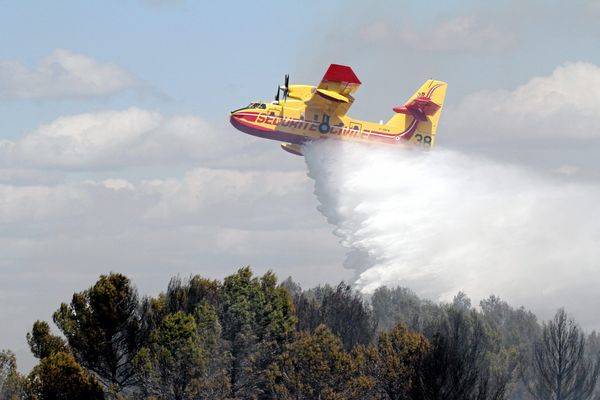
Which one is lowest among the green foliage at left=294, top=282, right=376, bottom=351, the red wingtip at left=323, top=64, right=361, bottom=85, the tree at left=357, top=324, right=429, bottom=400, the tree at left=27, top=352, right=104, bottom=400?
A: the tree at left=27, top=352, right=104, bottom=400

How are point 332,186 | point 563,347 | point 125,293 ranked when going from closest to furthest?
point 125,293 → point 563,347 → point 332,186

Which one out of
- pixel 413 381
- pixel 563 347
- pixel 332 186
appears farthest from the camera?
pixel 332 186

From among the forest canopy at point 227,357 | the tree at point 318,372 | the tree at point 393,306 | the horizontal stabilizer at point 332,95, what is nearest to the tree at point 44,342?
the forest canopy at point 227,357

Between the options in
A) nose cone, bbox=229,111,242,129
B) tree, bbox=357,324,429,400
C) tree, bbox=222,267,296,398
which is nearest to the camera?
tree, bbox=357,324,429,400

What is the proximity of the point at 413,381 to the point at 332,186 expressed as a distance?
73.2 ft

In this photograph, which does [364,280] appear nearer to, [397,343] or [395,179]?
[395,179]

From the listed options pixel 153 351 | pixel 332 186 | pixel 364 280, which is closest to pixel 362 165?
pixel 332 186

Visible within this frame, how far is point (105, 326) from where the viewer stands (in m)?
65.5

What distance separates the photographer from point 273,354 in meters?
68.5

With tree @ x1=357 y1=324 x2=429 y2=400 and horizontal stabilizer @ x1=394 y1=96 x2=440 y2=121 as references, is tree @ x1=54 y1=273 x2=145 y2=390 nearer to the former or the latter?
tree @ x1=357 y1=324 x2=429 y2=400

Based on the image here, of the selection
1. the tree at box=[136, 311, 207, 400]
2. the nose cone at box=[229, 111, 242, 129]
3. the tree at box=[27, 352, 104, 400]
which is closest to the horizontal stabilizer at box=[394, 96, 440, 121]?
the nose cone at box=[229, 111, 242, 129]

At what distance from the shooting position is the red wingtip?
76688 mm

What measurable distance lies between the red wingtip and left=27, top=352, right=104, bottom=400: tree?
82.9 feet

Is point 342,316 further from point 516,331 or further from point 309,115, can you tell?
point 516,331
